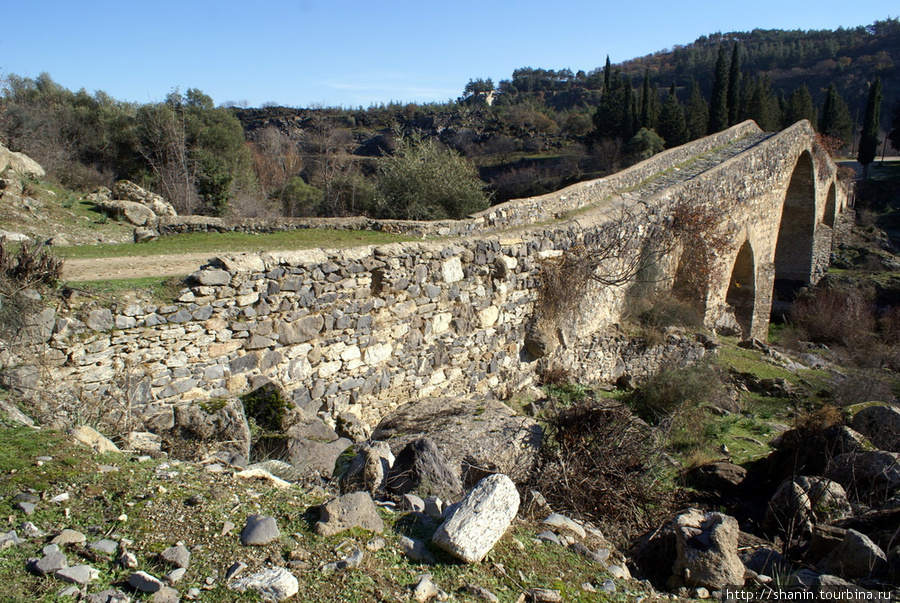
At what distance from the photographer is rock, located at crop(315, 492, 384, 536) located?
3.09 meters

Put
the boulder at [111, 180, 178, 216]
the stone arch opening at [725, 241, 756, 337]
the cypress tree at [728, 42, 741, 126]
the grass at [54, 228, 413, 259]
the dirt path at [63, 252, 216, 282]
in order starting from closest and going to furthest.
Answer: the dirt path at [63, 252, 216, 282]
the grass at [54, 228, 413, 259]
the boulder at [111, 180, 178, 216]
the stone arch opening at [725, 241, 756, 337]
the cypress tree at [728, 42, 741, 126]

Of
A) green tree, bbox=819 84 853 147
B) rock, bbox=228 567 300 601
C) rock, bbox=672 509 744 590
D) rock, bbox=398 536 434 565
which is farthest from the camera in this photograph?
green tree, bbox=819 84 853 147

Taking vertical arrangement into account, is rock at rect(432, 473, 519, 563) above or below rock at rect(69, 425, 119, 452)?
below

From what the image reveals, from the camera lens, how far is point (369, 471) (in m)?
4.16

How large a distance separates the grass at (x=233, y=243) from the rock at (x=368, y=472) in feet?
12.9

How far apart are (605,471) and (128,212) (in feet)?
40.1

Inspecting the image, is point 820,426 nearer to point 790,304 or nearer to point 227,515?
point 227,515

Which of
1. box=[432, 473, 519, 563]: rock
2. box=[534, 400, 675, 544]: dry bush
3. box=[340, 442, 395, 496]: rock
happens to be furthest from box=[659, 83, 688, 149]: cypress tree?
box=[432, 473, 519, 563]: rock

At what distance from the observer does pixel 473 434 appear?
5.19 meters

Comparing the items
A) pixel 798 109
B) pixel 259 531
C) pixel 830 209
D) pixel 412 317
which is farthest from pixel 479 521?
pixel 798 109

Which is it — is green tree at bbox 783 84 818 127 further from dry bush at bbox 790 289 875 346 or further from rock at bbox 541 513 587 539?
rock at bbox 541 513 587 539

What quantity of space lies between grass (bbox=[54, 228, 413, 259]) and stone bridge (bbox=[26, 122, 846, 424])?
2.52 feet

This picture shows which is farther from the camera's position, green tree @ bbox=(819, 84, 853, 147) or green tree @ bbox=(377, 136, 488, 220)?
green tree @ bbox=(819, 84, 853, 147)

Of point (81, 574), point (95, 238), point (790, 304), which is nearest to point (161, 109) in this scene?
point (95, 238)
